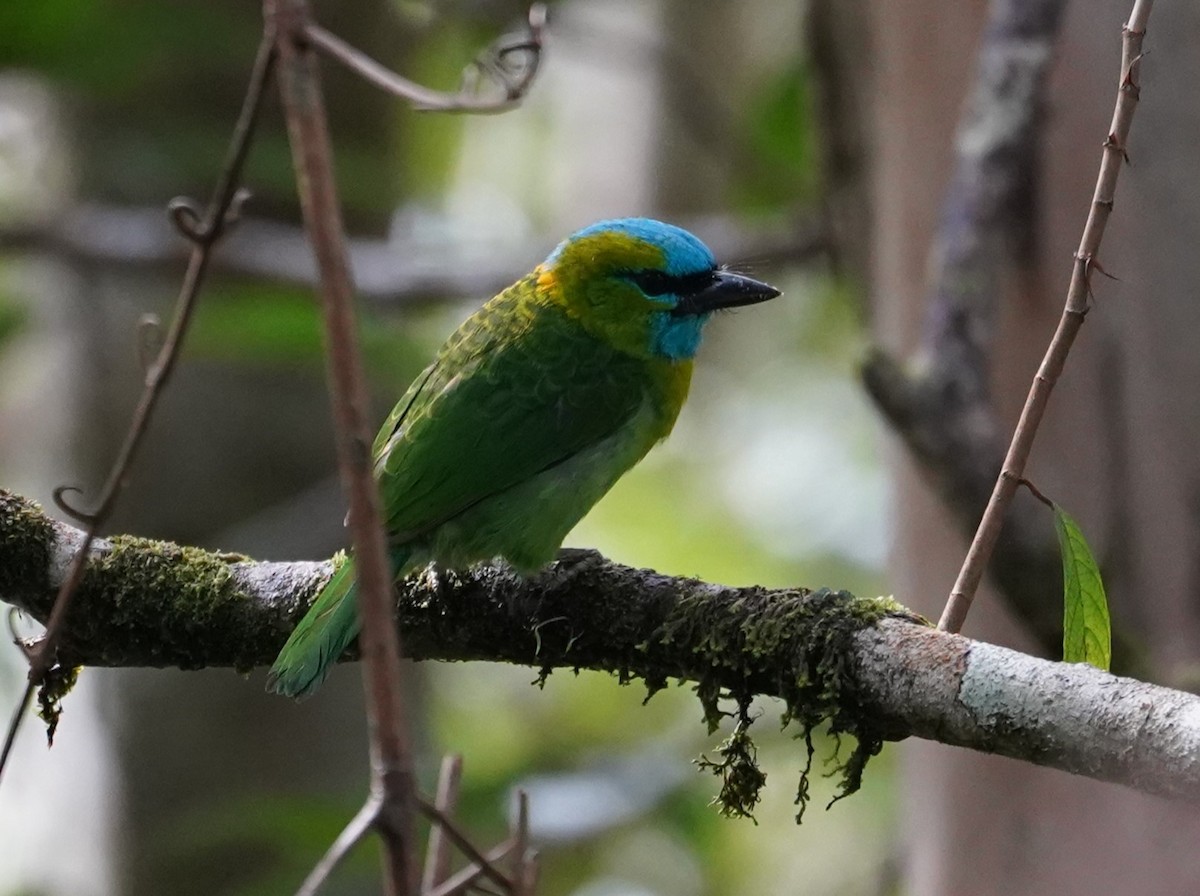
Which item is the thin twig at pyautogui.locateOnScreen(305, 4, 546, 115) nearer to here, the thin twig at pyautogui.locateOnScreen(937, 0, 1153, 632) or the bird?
the thin twig at pyautogui.locateOnScreen(937, 0, 1153, 632)

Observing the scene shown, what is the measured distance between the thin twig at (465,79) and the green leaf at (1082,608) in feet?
3.04

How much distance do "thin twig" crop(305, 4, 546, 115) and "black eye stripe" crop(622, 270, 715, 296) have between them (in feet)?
4.29

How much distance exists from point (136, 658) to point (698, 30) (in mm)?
5472

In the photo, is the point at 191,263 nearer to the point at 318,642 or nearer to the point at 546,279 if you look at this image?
the point at 318,642

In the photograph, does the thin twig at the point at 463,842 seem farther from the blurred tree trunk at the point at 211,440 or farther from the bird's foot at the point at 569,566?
the blurred tree trunk at the point at 211,440

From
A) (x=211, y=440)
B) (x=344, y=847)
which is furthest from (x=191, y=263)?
(x=211, y=440)

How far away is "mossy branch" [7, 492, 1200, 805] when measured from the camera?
5.23ft

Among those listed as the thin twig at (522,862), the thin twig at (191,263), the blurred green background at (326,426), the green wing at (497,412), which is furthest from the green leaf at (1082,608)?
the blurred green background at (326,426)

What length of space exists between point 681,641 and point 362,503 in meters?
1.06

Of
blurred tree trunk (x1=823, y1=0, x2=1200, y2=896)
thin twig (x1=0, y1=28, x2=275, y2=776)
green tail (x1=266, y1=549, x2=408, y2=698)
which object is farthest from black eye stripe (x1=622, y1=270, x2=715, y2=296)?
thin twig (x1=0, y1=28, x2=275, y2=776)

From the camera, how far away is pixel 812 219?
5.29 metres

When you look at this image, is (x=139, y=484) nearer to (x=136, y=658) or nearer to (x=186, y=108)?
(x=186, y=108)

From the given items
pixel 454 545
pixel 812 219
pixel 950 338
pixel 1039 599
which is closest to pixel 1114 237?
pixel 950 338

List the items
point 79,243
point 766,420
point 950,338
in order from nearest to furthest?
point 950,338 → point 79,243 → point 766,420
